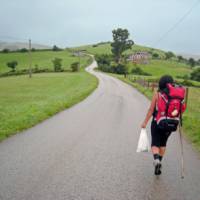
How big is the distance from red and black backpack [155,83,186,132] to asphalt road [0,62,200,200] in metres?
1.04

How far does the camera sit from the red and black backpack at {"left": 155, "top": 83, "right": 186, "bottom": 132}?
4.24m

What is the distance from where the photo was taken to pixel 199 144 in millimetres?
6945

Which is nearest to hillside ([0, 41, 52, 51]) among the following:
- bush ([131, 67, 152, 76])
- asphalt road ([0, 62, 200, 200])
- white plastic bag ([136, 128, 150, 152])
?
bush ([131, 67, 152, 76])

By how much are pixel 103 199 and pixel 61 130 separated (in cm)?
477

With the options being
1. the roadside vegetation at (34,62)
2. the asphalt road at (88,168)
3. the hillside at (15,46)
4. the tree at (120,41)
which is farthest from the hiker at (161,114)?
the hillside at (15,46)

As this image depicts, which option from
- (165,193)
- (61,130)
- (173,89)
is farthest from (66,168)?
(61,130)

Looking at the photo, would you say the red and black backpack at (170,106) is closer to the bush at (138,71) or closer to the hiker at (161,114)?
the hiker at (161,114)

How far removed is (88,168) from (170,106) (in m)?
1.99

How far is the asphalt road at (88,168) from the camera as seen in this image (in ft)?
12.8

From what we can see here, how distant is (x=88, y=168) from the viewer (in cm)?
488

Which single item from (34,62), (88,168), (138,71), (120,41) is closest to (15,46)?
(34,62)

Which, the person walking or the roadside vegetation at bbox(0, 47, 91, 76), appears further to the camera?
the roadside vegetation at bbox(0, 47, 91, 76)

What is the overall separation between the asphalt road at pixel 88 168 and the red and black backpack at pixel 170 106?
104 centimetres

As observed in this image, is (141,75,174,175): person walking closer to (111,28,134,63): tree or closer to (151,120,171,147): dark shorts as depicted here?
(151,120,171,147): dark shorts
